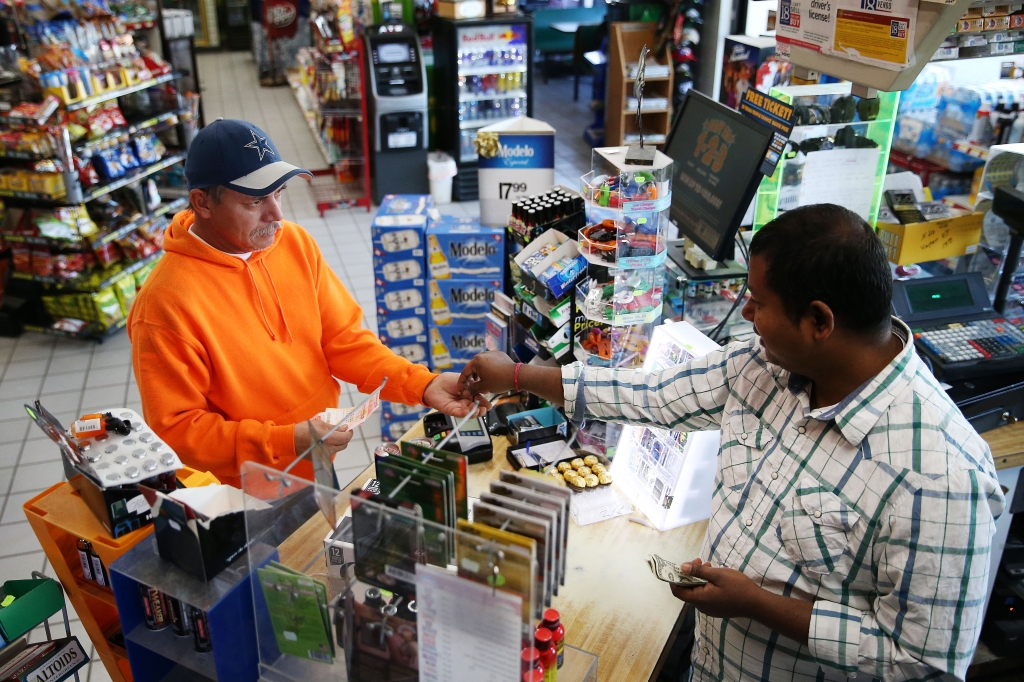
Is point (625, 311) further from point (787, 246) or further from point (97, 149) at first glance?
point (97, 149)

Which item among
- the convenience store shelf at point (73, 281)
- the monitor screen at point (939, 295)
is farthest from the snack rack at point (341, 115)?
the monitor screen at point (939, 295)

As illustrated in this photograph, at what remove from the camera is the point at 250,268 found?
2.41 metres

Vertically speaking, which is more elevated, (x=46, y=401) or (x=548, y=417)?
(x=548, y=417)

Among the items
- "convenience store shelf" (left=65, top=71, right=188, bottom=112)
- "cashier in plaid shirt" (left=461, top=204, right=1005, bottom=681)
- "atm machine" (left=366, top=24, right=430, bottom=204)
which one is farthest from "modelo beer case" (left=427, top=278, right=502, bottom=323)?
"atm machine" (left=366, top=24, right=430, bottom=204)

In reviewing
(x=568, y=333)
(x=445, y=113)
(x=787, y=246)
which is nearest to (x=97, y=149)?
(x=445, y=113)

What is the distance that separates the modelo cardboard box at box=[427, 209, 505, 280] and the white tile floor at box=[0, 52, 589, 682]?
1233mm

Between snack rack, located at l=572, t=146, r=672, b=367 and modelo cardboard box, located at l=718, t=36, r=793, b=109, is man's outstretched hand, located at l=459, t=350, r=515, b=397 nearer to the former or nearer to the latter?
snack rack, located at l=572, t=146, r=672, b=367

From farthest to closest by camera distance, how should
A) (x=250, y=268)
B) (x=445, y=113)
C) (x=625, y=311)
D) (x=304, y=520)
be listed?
1. (x=445, y=113)
2. (x=625, y=311)
3. (x=250, y=268)
4. (x=304, y=520)

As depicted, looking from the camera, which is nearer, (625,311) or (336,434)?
(336,434)

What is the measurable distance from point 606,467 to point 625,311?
52 centimetres

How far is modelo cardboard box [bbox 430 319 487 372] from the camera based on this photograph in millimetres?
4312

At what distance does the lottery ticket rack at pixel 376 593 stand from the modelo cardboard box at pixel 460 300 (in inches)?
96.2

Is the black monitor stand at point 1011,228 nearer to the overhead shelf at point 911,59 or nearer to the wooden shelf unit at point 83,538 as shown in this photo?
the overhead shelf at point 911,59

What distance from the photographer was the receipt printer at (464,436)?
2.61 metres
